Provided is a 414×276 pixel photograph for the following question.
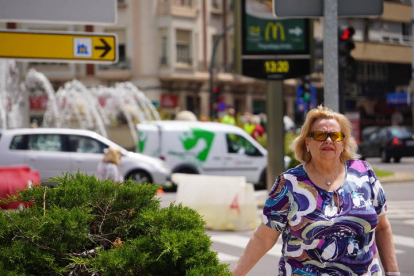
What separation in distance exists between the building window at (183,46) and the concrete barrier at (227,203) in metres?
40.5

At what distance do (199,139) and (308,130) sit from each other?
1797cm

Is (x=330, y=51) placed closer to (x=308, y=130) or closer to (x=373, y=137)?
(x=308, y=130)

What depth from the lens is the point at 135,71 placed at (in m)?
52.8

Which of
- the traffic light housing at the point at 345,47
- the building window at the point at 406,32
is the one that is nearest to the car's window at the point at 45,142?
the traffic light housing at the point at 345,47

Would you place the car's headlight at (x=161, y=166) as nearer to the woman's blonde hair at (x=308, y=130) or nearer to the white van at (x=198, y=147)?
the white van at (x=198, y=147)

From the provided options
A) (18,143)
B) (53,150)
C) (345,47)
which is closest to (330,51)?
(345,47)

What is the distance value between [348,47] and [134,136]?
608 inches

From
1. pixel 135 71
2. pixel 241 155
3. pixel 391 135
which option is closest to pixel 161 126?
pixel 241 155

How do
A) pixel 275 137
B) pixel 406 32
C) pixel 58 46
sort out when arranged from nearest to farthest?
pixel 58 46 → pixel 275 137 → pixel 406 32

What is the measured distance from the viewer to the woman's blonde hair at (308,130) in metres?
4.48

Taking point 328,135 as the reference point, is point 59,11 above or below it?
above

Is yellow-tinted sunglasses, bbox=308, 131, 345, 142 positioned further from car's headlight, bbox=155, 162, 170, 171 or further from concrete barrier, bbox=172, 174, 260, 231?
car's headlight, bbox=155, 162, 170, 171

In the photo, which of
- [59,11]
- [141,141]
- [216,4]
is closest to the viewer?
[59,11]

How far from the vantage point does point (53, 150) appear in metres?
20.7
